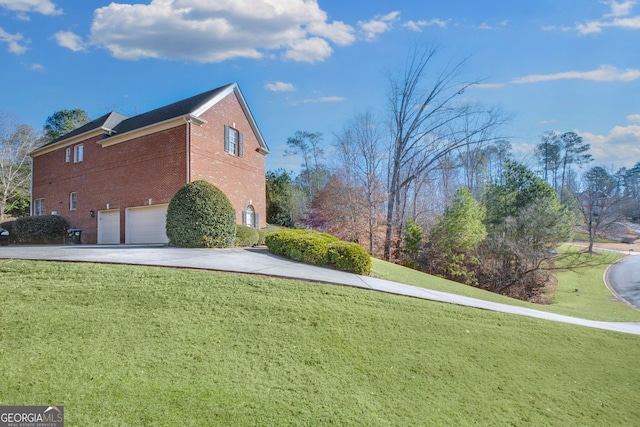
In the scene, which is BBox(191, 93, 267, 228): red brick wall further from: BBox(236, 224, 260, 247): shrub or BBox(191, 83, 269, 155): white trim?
BBox(236, 224, 260, 247): shrub

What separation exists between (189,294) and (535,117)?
2191 centimetres

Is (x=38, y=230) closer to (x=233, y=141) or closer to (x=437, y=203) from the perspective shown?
(x=233, y=141)

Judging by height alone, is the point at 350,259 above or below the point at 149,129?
below

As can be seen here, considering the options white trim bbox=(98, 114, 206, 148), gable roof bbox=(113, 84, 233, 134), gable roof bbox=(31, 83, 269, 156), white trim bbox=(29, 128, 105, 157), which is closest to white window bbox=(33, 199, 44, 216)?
white trim bbox=(29, 128, 105, 157)

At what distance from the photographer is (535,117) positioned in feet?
65.1

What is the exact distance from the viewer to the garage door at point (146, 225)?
15150mm

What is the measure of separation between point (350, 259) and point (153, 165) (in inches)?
433

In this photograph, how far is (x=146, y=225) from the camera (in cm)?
1568

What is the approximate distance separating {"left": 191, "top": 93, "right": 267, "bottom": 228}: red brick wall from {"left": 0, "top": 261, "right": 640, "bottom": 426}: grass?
30.1ft

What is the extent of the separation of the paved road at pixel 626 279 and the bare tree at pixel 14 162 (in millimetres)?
45943

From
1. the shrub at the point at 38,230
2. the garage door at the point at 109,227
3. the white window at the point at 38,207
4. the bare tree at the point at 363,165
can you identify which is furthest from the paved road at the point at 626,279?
the white window at the point at 38,207

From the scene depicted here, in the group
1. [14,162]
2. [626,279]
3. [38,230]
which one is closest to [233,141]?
[38,230]

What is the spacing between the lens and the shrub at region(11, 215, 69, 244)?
17.6 metres

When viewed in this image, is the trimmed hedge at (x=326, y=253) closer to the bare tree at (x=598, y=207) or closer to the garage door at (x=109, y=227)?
the garage door at (x=109, y=227)
